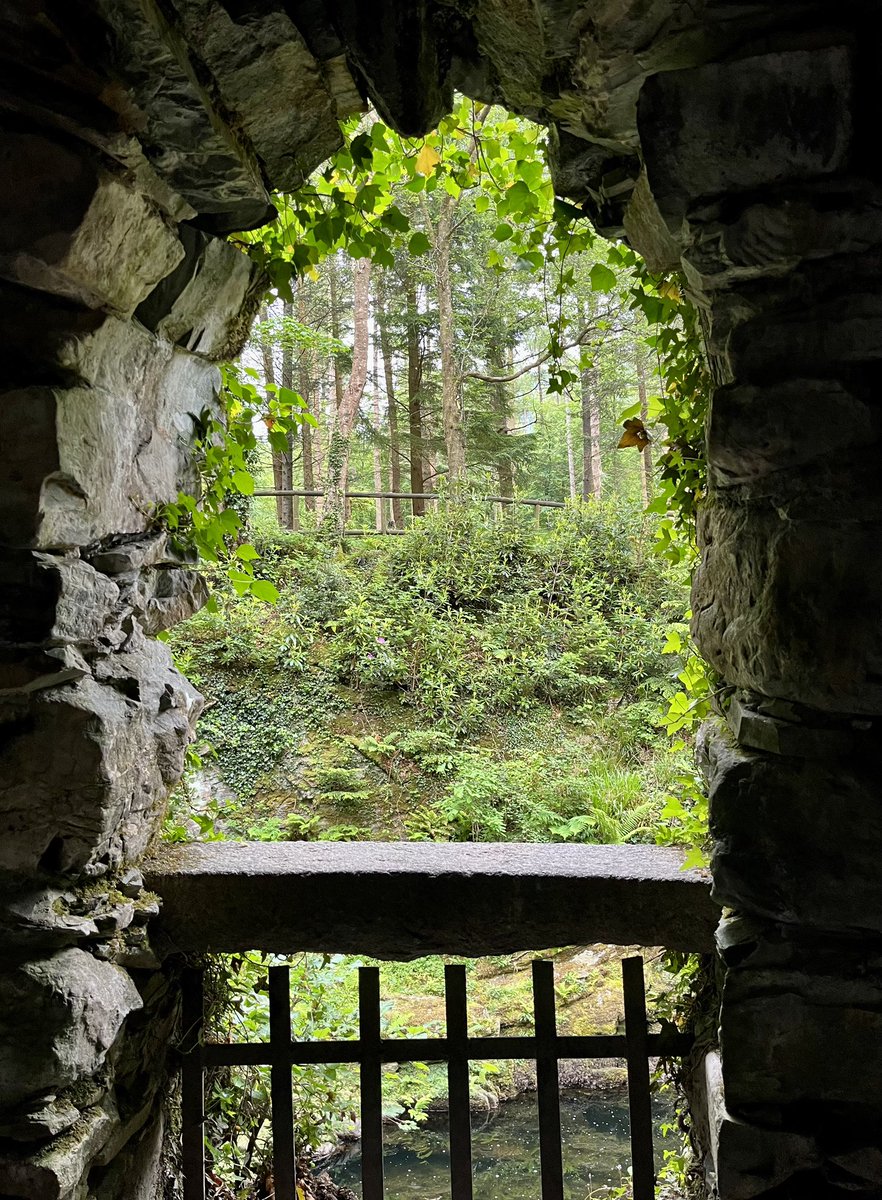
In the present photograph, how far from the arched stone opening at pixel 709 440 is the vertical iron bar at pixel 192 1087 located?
0.16 meters

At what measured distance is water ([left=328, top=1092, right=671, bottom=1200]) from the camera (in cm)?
338

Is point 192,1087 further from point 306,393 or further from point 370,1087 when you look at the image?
point 306,393

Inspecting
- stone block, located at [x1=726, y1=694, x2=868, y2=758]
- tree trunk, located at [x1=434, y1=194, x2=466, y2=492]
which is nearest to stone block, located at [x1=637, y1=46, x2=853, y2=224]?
stone block, located at [x1=726, y1=694, x2=868, y2=758]

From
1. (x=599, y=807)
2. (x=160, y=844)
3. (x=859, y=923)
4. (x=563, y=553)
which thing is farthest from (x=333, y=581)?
(x=859, y=923)

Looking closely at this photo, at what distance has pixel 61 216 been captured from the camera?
131 centimetres

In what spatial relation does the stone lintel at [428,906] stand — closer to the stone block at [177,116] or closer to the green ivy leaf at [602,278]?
the green ivy leaf at [602,278]

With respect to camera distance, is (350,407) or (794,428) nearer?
(794,428)

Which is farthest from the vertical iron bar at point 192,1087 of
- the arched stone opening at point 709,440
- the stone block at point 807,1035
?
the stone block at point 807,1035

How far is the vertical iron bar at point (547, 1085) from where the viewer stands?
5.82 feet

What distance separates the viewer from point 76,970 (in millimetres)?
1510

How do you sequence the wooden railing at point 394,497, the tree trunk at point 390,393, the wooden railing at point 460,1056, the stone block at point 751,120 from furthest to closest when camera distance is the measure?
the tree trunk at point 390,393
the wooden railing at point 394,497
the wooden railing at point 460,1056
the stone block at point 751,120

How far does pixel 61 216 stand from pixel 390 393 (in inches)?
497

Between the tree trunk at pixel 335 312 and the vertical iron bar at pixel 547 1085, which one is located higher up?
the tree trunk at pixel 335 312

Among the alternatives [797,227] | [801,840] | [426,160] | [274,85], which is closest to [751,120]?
[797,227]
